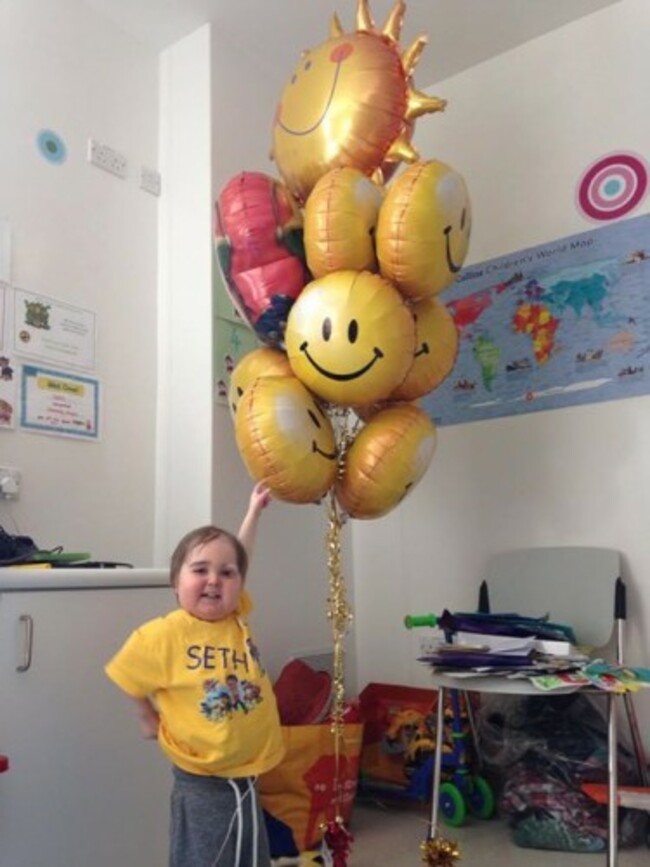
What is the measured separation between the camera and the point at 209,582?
52.6 inches

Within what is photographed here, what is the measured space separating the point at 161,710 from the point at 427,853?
736 mm

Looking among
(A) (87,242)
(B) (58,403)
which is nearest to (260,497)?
(B) (58,403)

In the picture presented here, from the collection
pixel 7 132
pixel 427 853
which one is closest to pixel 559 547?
pixel 427 853

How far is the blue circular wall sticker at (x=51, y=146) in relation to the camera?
6.58ft

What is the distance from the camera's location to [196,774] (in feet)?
4.18

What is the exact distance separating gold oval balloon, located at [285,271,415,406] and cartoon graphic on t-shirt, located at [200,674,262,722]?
0.58 meters

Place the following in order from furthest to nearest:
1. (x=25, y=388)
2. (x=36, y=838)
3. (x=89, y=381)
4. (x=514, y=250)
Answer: (x=514, y=250)
(x=89, y=381)
(x=25, y=388)
(x=36, y=838)

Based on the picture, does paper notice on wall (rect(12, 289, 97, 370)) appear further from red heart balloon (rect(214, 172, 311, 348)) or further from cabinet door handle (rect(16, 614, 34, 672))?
→ cabinet door handle (rect(16, 614, 34, 672))

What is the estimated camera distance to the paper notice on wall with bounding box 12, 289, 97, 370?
6.17 feet

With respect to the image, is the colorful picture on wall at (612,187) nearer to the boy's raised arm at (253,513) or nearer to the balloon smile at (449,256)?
the balloon smile at (449,256)

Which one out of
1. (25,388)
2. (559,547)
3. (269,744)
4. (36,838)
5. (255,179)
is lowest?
(36,838)

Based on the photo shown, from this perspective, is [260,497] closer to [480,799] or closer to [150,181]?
[480,799]

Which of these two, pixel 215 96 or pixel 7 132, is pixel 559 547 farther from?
pixel 7 132

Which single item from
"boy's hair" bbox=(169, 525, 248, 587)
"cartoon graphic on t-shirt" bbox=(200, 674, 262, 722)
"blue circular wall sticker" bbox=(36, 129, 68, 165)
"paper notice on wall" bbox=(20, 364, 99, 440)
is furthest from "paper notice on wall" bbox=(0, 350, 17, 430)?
"cartoon graphic on t-shirt" bbox=(200, 674, 262, 722)
